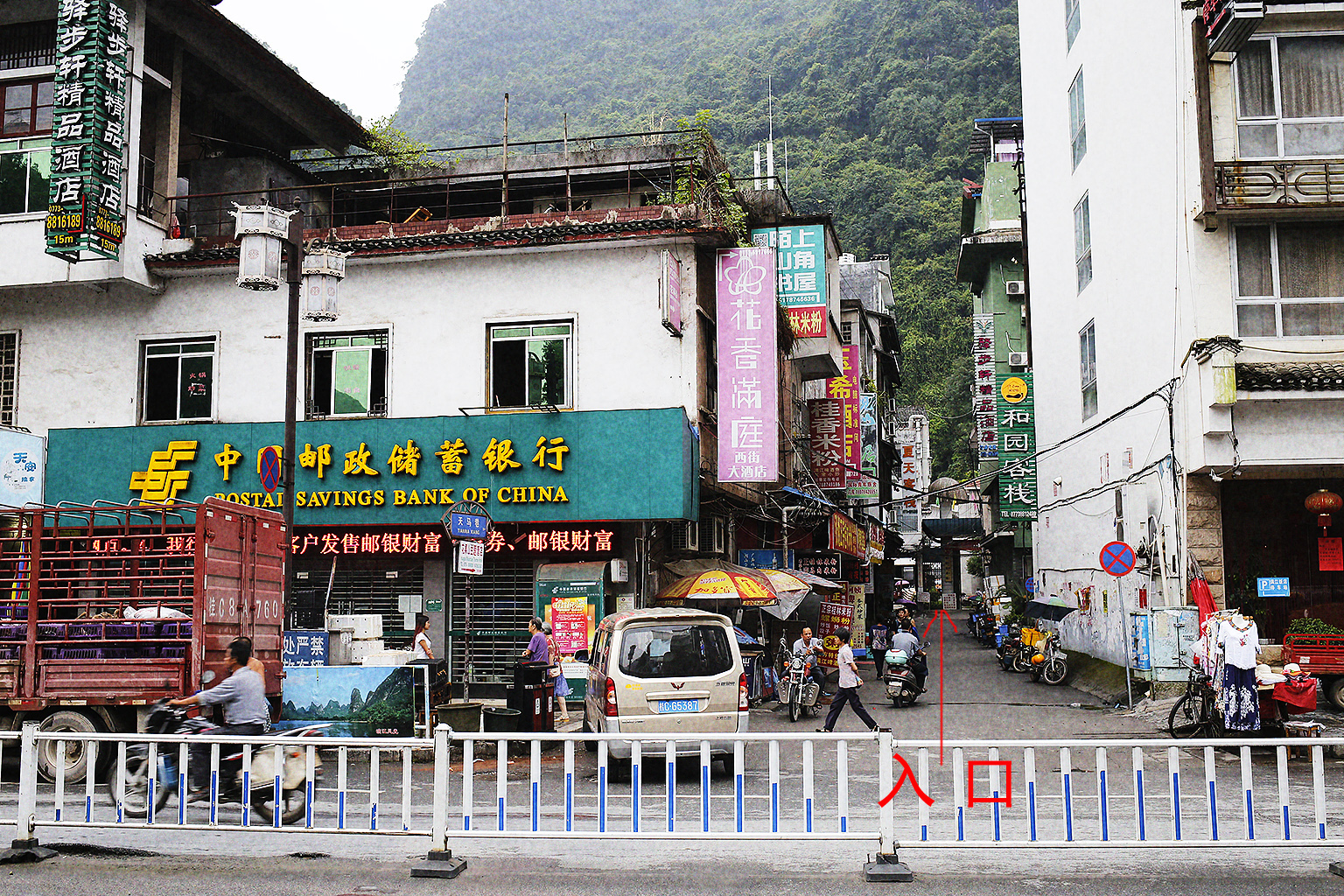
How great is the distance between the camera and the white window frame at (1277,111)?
18.4 meters

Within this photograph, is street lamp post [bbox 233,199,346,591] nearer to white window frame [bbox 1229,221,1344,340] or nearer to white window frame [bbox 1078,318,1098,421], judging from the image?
white window frame [bbox 1229,221,1344,340]

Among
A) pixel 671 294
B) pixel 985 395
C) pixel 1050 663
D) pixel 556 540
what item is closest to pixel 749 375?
pixel 671 294

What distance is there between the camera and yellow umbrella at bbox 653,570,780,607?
20609mm

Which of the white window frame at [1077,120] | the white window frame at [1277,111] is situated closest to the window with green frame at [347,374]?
the white window frame at [1277,111]

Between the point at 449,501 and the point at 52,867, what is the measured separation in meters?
12.1

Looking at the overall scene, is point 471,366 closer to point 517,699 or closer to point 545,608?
point 545,608

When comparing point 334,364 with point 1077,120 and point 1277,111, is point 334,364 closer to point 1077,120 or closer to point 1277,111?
point 1277,111

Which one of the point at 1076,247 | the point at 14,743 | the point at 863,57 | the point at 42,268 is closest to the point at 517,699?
the point at 14,743

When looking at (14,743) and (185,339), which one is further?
(185,339)

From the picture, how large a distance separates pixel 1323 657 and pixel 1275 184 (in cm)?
733

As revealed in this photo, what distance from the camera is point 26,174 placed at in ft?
67.6

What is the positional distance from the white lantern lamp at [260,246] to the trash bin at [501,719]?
6.30 meters

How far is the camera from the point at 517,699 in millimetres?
15469

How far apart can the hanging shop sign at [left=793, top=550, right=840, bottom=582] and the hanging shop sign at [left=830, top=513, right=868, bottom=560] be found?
1.26 ft
